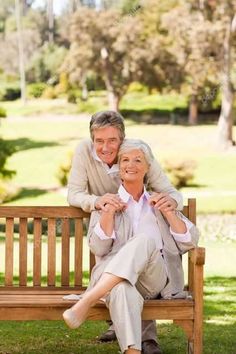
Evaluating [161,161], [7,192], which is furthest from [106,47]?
[7,192]

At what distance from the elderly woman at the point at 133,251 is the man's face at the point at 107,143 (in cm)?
13

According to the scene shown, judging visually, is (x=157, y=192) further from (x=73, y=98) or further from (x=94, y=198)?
(x=73, y=98)

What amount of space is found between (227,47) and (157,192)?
23300 millimetres

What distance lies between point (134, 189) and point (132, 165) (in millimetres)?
138

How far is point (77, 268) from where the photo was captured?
4.89 m

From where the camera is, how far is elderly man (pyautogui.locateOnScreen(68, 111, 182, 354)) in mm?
4543

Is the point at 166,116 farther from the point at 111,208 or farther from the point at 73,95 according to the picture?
the point at 111,208

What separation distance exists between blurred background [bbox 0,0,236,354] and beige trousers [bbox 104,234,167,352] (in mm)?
18699

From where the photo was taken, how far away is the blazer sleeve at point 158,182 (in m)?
4.59

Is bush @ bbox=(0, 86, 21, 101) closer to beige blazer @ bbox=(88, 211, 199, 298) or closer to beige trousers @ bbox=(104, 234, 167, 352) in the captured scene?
beige blazer @ bbox=(88, 211, 199, 298)

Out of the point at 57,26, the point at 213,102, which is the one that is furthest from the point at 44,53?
the point at 213,102

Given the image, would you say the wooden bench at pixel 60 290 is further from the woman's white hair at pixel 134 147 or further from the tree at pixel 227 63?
the tree at pixel 227 63

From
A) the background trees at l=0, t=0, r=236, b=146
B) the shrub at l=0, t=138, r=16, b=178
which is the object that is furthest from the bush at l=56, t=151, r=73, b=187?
the background trees at l=0, t=0, r=236, b=146

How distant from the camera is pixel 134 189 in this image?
4449mm
